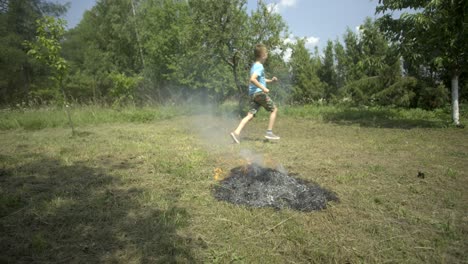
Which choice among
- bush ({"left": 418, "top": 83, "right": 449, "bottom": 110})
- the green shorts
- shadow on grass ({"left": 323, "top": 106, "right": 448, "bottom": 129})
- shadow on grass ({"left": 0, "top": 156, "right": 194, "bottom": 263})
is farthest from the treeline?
shadow on grass ({"left": 0, "top": 156, "right": 194, "bottom": 263})

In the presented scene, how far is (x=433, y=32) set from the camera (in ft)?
23.4

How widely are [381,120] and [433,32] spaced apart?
3258 mm

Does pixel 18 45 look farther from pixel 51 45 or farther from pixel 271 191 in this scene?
pixel 271 191

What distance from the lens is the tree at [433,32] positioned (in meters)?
6.89

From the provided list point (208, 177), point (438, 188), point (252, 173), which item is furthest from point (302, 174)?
point (438, 188)

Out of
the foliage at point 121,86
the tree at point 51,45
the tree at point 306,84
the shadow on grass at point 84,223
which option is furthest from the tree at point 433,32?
the foliage at point 121,86

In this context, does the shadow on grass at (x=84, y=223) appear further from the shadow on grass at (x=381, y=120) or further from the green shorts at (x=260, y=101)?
the shadow on grass at (x=381, y=120)

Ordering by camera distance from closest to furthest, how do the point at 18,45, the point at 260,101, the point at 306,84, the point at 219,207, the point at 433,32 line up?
the point at 219,207, the point at 260,101, the point at 433,32, the point at 306,84, the point at 18,45

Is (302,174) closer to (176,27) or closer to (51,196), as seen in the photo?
(51,196)

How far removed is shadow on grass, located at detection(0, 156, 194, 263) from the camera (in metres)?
2.31

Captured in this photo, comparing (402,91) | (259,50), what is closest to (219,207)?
(259,50)

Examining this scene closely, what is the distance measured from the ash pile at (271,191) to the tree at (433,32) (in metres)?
5.95

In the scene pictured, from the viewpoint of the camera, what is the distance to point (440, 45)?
734cm

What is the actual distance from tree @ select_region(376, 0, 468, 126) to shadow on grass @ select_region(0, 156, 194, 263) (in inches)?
291
